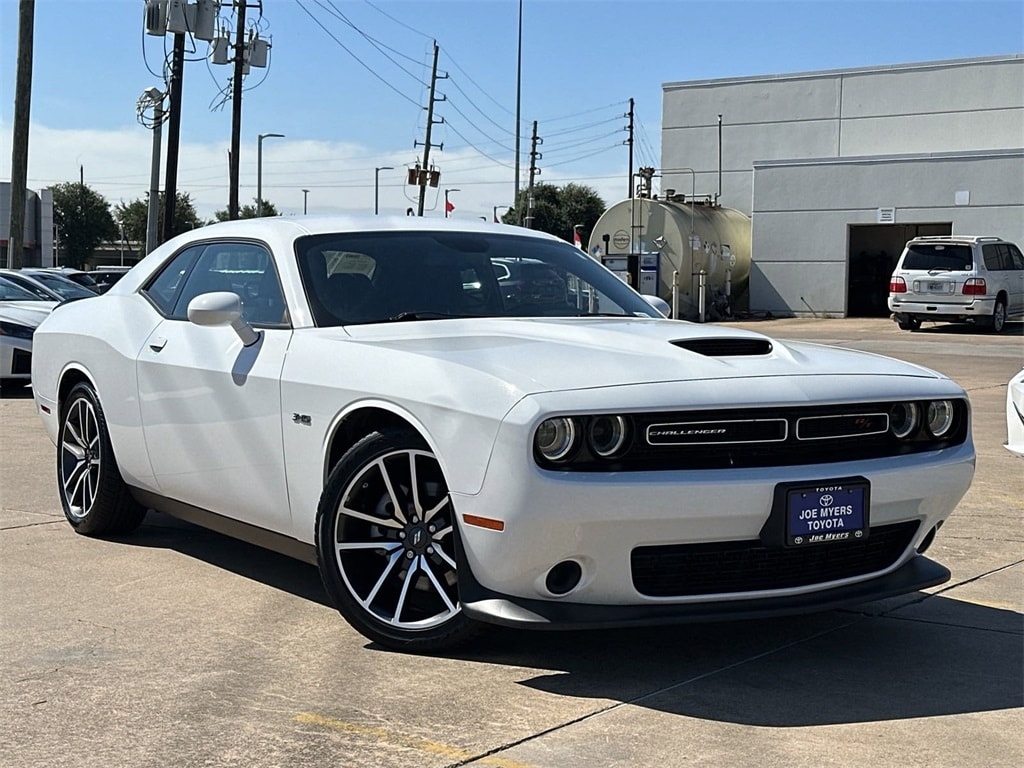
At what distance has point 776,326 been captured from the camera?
31.0 meters

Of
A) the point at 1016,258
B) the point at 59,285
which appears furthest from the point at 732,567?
the point at 1016,258

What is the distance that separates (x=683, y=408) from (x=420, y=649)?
1192mm

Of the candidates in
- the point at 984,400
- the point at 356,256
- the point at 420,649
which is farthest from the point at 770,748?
the point at 984,400

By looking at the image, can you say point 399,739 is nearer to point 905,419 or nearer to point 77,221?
point 905,419

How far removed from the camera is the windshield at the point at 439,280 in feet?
16.7

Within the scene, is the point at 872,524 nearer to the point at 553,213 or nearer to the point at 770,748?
the point at 770,748

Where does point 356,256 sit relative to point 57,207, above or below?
below

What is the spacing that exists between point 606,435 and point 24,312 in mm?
11361

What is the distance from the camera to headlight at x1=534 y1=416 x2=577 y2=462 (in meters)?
3.88

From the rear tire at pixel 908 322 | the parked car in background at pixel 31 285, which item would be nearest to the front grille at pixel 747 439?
the parked car in background at pixel 31 285

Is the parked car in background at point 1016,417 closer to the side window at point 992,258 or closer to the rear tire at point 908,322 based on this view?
the side window at point 992,258

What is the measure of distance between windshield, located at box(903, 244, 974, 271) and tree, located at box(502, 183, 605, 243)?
1771 inches

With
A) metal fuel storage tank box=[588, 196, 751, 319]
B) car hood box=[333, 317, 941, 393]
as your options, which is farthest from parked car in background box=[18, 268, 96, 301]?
metal fuel storage tank box=[588, 196, 751, 319]

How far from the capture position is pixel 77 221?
8662cm
